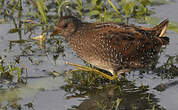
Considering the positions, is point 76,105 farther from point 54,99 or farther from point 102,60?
point 102,60

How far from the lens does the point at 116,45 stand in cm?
548

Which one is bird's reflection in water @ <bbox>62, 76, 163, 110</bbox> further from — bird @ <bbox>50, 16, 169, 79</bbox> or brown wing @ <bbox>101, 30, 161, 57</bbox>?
brown wing @ <bbox>101, 30, 161, 57</bbox>

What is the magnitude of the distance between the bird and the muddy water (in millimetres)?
272

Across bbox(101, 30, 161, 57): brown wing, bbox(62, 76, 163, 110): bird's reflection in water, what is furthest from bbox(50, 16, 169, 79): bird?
bbox(62, 76, 163, 110): bird's reflection in water

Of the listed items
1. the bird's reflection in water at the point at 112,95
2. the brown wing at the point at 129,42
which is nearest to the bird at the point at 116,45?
the brown wing at the point at 129,42

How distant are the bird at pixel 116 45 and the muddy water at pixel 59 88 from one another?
272 millimetres

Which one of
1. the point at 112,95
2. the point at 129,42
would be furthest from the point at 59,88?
the point at 129,42

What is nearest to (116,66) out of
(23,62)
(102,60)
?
(102,60)

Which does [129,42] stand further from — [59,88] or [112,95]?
[59,88]

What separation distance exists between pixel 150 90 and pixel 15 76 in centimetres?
185

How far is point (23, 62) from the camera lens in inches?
249

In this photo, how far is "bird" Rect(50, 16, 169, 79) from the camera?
5.49 m

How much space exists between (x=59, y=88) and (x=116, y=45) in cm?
94

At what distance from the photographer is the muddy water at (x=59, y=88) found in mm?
5168
